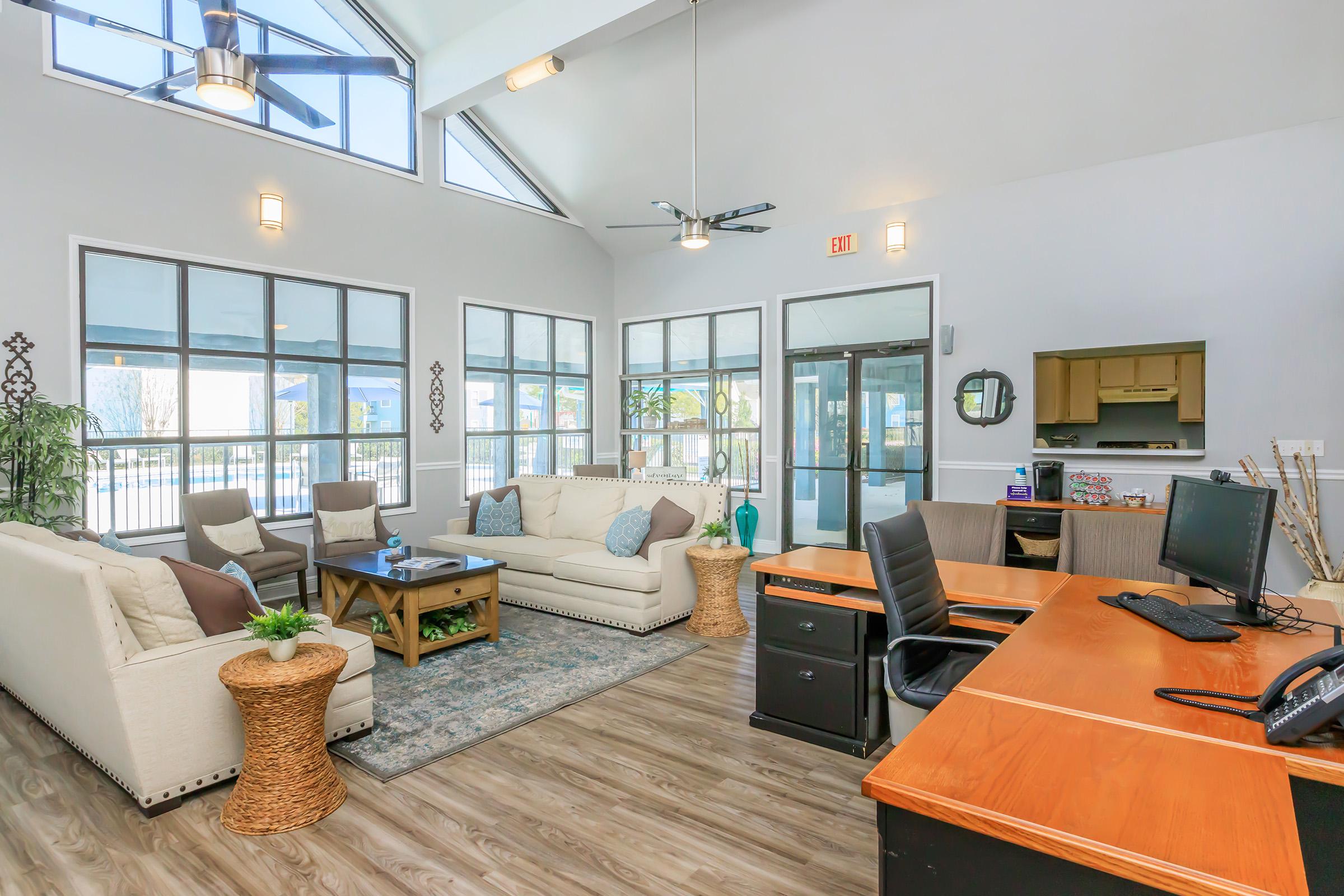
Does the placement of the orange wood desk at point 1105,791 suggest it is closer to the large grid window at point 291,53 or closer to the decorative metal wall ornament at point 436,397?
the large grid window at point 291,53

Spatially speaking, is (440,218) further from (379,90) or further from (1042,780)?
(1042,780)

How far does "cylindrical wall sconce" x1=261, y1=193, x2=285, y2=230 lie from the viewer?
569 centimetres

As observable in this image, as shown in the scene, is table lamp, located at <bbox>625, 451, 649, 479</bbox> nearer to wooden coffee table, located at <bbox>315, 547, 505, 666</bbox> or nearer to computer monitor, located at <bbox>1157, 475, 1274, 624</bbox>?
wooden coffee table, located at <bbox>315, 547, 505, 666</bbox>

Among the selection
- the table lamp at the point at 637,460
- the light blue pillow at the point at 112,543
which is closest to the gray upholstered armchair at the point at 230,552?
the light blue pillow at the point at 112,543

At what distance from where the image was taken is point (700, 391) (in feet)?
26.6

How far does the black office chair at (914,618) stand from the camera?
2.38m

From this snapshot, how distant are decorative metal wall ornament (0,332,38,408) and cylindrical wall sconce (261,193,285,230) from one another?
70.5 inches

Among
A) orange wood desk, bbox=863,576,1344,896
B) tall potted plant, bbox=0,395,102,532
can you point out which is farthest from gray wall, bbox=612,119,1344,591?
tall potted plant, bbox=0,395,102,532


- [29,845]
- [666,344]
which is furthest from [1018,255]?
[29,845]

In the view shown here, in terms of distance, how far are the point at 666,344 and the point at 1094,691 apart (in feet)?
23.0

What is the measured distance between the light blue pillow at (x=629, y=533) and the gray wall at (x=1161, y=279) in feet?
9.38

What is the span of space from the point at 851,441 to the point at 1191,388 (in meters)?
2.68

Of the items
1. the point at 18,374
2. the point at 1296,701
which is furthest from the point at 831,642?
the point at 18,374

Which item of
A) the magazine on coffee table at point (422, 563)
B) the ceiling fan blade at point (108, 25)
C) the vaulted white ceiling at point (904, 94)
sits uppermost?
the vaulted white ceiling at point (904, 94)
